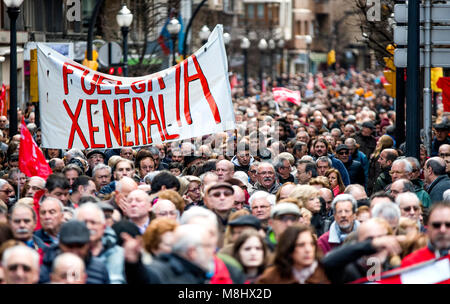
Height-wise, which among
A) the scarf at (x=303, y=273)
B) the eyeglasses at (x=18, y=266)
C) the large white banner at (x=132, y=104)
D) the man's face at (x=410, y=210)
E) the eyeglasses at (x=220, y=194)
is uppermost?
the large white banner at (x=132, y=104)

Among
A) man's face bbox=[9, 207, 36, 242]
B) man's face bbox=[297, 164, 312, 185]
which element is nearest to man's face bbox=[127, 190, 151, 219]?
man's face bbox=[9, 207, 36, 242]

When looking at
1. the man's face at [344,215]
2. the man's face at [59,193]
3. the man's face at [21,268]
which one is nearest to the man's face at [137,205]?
the man's face at [59,193]

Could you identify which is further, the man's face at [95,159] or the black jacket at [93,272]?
the man's face at [95,159]

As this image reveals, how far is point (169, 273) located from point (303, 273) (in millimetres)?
963

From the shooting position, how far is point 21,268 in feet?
21.4

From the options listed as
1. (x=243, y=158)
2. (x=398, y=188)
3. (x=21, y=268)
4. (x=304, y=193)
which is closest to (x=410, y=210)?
(x=304, y=193)

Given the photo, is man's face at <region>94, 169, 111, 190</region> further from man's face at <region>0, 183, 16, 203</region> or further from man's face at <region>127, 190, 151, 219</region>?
man's face at <region>127, 190, 151, 219</region>

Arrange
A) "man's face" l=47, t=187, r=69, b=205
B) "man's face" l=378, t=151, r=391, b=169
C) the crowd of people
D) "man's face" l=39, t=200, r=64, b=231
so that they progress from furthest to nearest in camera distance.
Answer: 1. "man's face" l=378, t=151, r=391, b=169
2. "man's face" l=47, t=187, r=69, b=205
3. "man's face" l=39, t=200, r=64, b=231
4. the crowd of people

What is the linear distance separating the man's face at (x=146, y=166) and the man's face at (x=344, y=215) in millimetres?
4819

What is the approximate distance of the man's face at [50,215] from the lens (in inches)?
351

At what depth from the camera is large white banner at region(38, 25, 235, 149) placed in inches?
542

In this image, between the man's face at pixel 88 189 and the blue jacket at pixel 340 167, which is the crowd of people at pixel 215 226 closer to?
the man's face at pixel 88 189

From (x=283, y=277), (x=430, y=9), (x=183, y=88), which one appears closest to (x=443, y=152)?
(x=430, y=9)

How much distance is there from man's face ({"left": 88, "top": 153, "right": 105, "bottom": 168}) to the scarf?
7.86 metres
